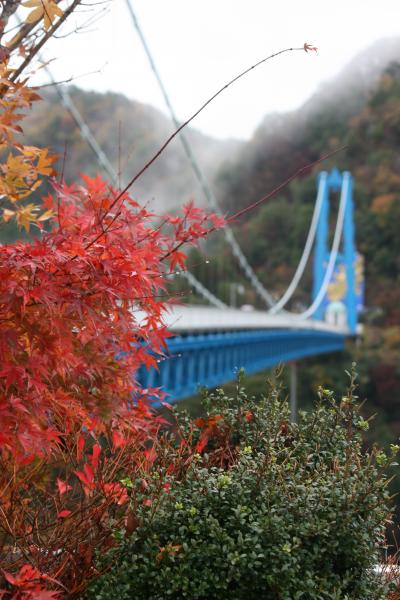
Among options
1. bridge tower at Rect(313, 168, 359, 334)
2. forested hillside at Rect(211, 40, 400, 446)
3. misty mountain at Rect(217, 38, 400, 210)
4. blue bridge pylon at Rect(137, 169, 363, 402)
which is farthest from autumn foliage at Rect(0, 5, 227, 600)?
misty mountain at Rect(217, 38, 400, 210)

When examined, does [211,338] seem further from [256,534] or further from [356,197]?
[356,197]

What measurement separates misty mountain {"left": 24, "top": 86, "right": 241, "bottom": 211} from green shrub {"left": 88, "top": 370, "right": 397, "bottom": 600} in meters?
36.8

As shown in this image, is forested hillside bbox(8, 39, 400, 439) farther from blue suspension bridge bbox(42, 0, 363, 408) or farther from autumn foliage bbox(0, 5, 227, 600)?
autumn foliage bbox(0, 5, 227, 600)

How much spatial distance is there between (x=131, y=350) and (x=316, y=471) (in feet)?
2.50

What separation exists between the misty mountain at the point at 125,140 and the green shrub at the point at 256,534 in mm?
36773

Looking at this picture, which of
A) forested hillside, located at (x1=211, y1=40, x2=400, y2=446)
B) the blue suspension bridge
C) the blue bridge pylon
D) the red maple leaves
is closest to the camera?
the red maple leaves

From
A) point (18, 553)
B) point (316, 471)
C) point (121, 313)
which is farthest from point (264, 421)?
point (18, 553)

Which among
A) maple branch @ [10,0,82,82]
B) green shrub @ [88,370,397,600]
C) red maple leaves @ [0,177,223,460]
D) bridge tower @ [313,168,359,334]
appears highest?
maple branch @ [10,0,82,82]

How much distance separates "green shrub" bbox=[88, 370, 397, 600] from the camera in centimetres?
280

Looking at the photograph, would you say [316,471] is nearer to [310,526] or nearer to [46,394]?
[310,526]

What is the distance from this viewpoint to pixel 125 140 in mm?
65375

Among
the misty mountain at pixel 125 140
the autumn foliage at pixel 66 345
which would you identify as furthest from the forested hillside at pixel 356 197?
the autumn foliage at pixel 66 345

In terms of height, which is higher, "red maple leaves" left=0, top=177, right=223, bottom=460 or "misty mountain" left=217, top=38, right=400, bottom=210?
"misty mountain" left=217, top=38, right=400, bottom=210

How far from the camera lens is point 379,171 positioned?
245 ft
